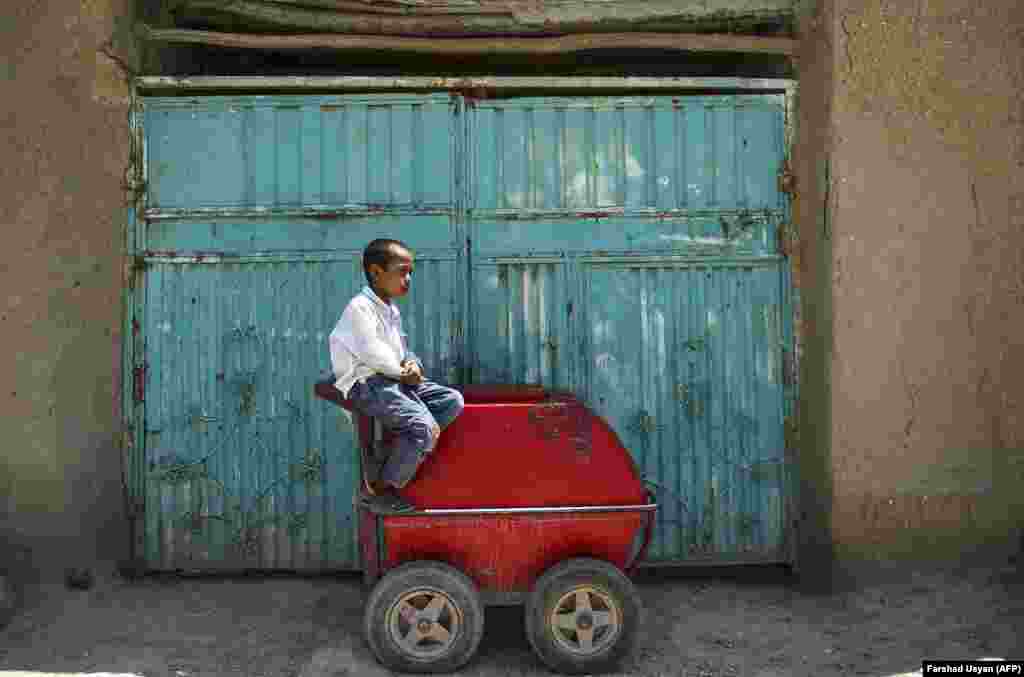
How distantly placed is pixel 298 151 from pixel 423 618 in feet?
8.88

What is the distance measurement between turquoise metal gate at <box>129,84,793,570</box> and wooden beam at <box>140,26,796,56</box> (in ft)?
1.00

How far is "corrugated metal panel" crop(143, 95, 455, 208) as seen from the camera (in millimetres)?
5141

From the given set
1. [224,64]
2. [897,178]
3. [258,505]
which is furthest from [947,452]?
[224,64]

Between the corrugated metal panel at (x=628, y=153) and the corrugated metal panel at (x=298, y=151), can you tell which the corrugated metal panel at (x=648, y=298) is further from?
the corrugated metal panel at (x=298, y=151)

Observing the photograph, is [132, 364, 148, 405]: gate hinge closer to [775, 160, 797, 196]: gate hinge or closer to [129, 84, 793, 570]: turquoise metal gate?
[129, 84, 793, 570]: turquoise metal gate

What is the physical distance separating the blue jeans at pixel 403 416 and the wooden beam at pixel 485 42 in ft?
7.37

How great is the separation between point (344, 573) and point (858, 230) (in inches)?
136

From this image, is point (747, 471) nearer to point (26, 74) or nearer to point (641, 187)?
point (641, 187)

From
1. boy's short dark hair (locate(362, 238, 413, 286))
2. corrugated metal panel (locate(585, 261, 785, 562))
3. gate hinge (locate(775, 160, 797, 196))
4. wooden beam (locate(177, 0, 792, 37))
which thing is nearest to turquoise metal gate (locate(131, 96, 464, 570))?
wooden beam (locate(177, 0, 792, 37))

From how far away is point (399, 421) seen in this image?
385cm

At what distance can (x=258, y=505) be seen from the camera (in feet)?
16.7

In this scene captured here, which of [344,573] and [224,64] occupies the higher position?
[224,64]

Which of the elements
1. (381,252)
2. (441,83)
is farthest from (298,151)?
(381,252)

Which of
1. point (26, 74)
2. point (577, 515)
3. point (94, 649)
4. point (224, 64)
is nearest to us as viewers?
point (577, 515)
